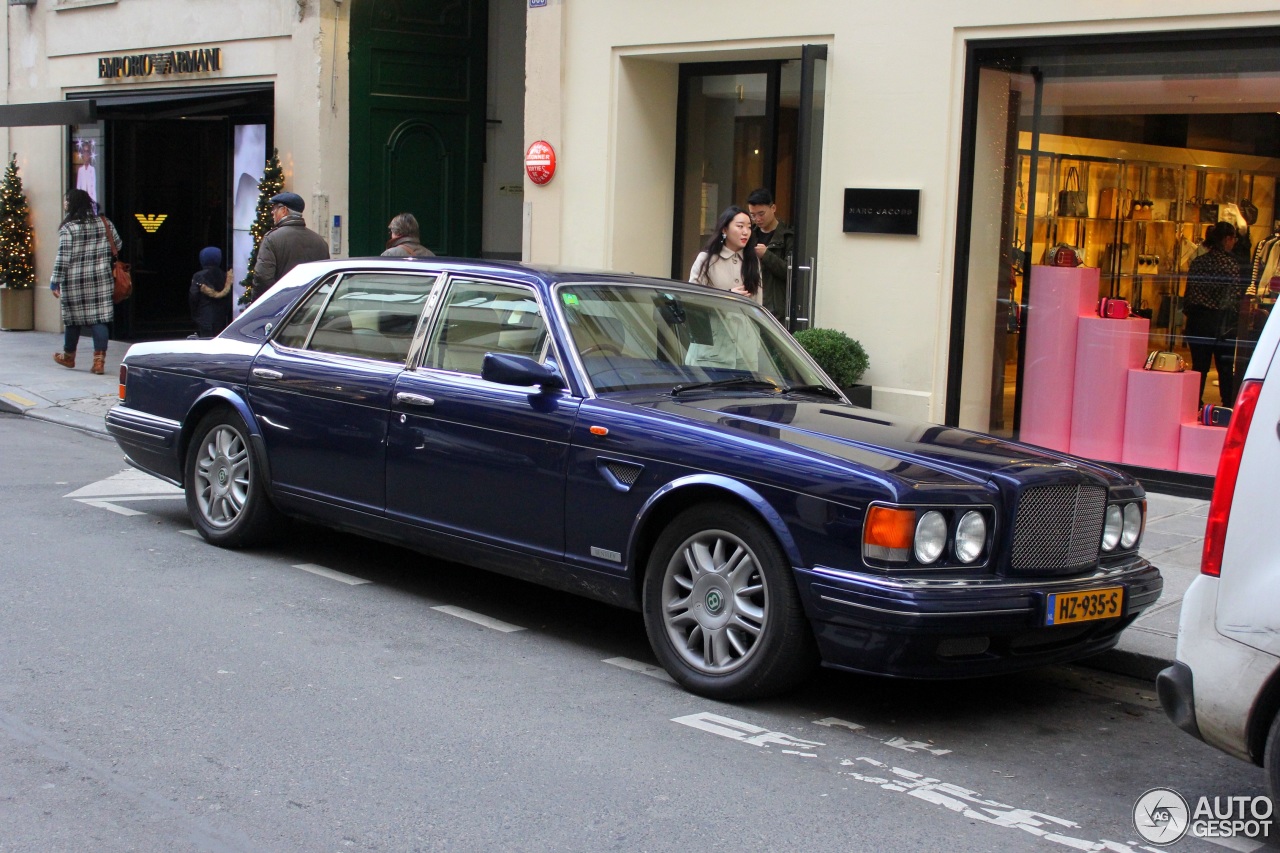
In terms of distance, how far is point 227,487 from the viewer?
7.61 meters

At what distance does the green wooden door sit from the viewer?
16.5m

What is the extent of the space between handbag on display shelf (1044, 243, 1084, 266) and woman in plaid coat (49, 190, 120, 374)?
33.0 feet

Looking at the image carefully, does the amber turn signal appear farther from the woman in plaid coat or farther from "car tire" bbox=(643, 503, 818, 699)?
the woman in plaid coat

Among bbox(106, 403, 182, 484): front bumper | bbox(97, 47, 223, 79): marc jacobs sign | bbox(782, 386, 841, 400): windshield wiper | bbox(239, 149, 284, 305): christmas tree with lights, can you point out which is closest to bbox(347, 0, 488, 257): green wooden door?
bbox(239, 149, 284, 305): christmas tree with lights

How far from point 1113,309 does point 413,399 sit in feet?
19.8

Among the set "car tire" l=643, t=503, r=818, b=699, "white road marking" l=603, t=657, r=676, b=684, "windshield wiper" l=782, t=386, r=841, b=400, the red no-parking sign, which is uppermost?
the red no-parking sign

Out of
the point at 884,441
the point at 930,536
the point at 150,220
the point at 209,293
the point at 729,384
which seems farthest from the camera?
the point at 150,220

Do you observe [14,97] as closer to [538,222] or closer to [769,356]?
[538,222]

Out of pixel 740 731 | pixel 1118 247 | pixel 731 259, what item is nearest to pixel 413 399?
pixel 740 731

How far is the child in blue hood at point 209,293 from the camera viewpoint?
16359 mm

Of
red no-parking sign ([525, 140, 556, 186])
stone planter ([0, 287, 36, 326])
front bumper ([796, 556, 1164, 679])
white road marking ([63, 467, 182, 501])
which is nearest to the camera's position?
front bumper ([796, 556, 1164, 679])

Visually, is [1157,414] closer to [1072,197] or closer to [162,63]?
[1072,197]

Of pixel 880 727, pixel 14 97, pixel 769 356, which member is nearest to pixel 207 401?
pixel 769 356

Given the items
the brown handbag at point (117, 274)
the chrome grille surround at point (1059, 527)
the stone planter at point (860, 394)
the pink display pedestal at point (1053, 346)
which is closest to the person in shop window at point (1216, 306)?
the pink display pedestal at point (1053, 346)
